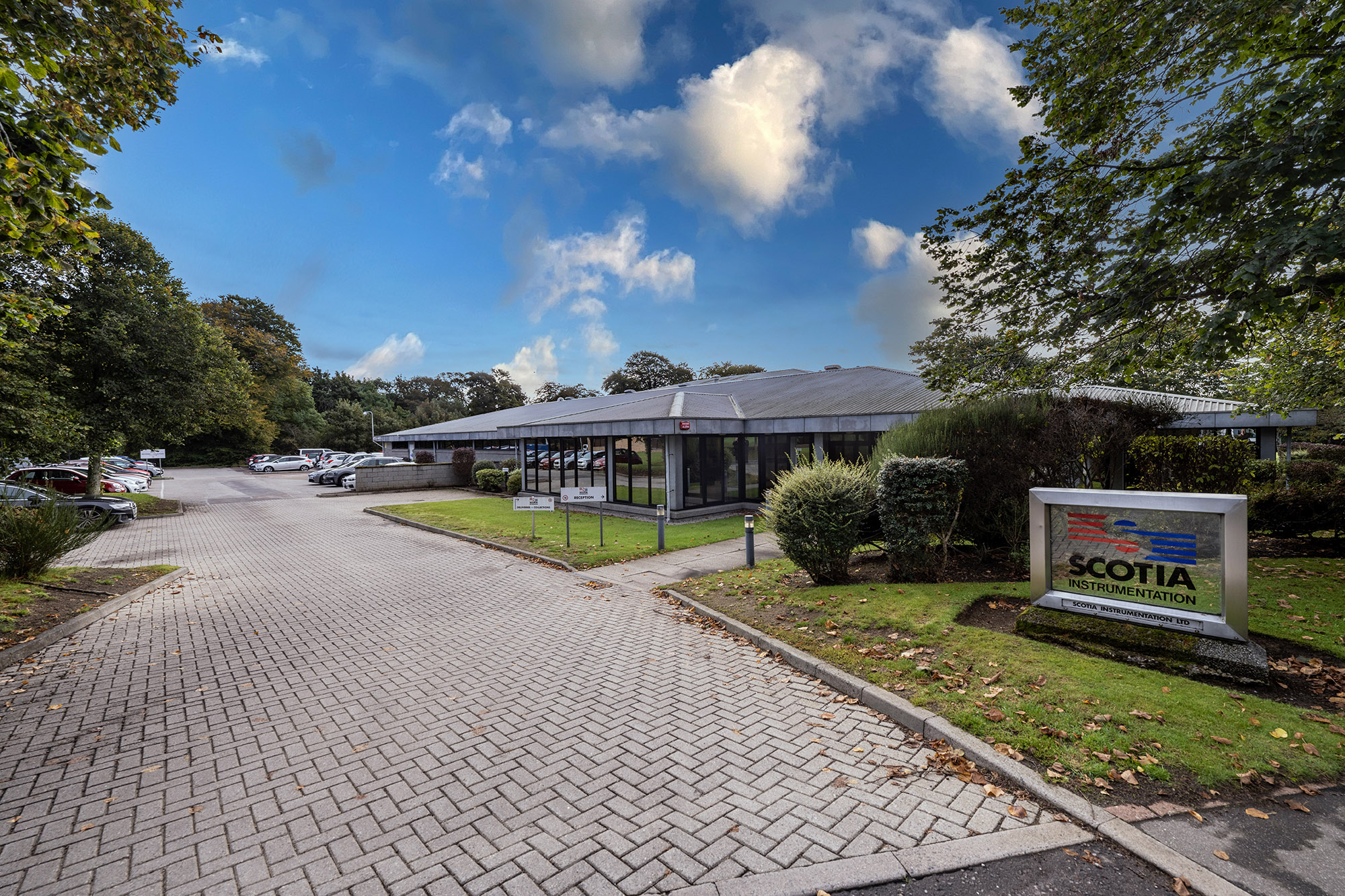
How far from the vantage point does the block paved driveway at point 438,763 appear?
3.06 meters

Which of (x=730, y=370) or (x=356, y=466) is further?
(x=730, y=370)

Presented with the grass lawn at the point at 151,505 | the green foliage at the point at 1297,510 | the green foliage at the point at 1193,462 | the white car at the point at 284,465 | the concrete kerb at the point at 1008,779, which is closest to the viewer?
the concrete kerb at the point at 1008,779

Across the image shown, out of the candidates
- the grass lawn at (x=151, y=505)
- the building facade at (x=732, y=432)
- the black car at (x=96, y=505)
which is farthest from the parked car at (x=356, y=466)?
the building facade at (x=732, y=432)

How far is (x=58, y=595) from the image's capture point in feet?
27.9

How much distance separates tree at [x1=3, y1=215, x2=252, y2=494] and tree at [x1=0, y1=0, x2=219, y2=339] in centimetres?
1277

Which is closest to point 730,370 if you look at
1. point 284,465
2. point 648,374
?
point 648,374

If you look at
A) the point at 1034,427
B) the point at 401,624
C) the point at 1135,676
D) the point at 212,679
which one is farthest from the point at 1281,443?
the point at 212,679

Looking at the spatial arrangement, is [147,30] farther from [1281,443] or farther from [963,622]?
[1281,443]

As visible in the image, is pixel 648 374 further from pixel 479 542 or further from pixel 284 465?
pixel 479 542

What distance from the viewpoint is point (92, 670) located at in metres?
6.00

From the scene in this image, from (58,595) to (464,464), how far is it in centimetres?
2116

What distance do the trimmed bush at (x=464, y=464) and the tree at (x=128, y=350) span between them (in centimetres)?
1133

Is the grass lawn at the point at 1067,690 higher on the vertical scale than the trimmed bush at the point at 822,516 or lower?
lower

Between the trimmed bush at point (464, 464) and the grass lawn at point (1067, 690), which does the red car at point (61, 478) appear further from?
the grass lawn at point (1067, 690)
